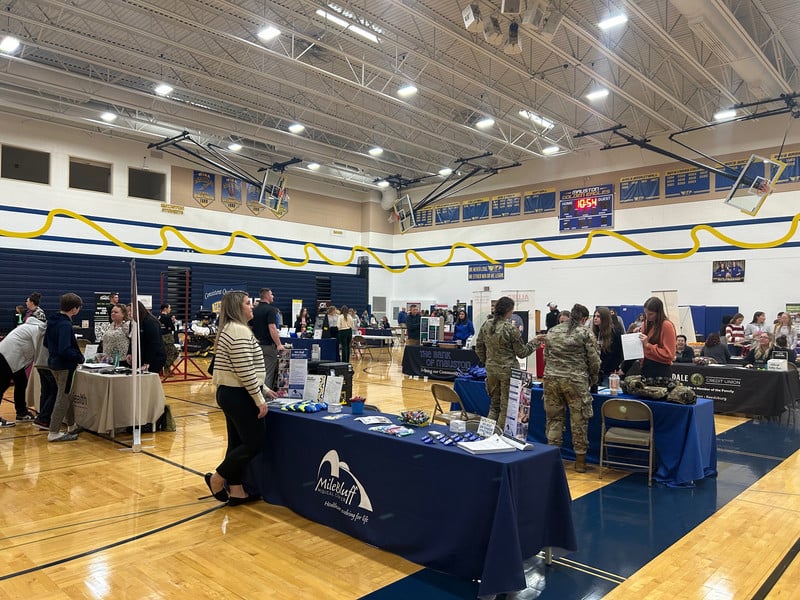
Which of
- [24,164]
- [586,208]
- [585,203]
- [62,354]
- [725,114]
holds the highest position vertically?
[725,114]

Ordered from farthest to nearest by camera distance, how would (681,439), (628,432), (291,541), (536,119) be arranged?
(536,119) → (628,432) → (681,439) → (291,541)

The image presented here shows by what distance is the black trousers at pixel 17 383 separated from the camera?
5.64 metres

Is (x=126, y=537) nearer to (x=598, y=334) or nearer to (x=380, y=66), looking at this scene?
(x=598, y=334)

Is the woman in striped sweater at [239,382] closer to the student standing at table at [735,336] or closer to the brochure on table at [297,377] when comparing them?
the brochure on table at [297,377]

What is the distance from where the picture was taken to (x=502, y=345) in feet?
15.6

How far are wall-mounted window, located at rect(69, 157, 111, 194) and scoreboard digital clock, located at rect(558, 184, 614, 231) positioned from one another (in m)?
11.8

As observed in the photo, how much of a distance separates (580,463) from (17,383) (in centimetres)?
585

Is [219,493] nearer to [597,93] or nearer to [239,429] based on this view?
[239,429]

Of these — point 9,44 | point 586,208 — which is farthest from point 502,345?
point 586,208

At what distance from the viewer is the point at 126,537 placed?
127 inches

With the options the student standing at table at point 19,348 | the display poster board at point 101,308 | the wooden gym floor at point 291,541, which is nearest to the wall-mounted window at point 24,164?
the display poster board at point 101,308

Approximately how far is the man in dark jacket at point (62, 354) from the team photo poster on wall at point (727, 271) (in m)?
12.9

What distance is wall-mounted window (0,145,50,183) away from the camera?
12258 mm

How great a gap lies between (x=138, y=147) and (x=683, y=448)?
14.1m
